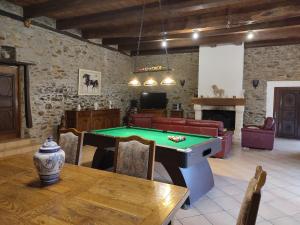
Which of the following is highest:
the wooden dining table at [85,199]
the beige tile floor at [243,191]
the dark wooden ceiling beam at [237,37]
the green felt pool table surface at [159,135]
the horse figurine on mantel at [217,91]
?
the dark wooden ceiling beam at [237,37]

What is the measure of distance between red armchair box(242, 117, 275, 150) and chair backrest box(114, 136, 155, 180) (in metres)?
4.99

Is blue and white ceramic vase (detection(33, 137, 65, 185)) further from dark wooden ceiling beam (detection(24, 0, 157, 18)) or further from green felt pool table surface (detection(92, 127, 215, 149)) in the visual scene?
dark wooden ceiling beam (detection(24, 0, 157, 18))

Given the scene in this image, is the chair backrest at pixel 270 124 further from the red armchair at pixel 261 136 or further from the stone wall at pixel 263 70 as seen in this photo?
the stone wall at pixel 263 70

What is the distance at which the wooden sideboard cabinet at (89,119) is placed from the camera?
650 centimetres

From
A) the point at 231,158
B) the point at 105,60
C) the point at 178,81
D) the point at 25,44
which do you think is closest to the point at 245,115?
the point at 178,81

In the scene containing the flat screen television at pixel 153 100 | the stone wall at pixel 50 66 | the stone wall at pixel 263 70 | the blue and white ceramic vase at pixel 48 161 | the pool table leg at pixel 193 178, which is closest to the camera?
the blue and white ceramic vase at pixel 48 161

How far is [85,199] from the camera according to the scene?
1550 millimetres

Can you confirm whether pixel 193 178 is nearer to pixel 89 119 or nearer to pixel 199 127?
pixel 199 127

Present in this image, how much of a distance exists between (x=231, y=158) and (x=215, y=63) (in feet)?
13.1

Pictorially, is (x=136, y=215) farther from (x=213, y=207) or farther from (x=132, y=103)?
(x=132, y=103)

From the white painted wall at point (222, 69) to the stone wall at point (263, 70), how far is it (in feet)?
2.00

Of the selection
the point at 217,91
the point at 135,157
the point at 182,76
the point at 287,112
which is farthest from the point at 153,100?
the point at 135,157

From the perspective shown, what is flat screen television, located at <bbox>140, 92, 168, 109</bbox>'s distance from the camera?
366 inches

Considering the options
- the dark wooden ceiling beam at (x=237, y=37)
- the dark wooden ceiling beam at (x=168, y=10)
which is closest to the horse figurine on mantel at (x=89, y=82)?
the dark wooden ceiling beam at (x=168, y=10)
